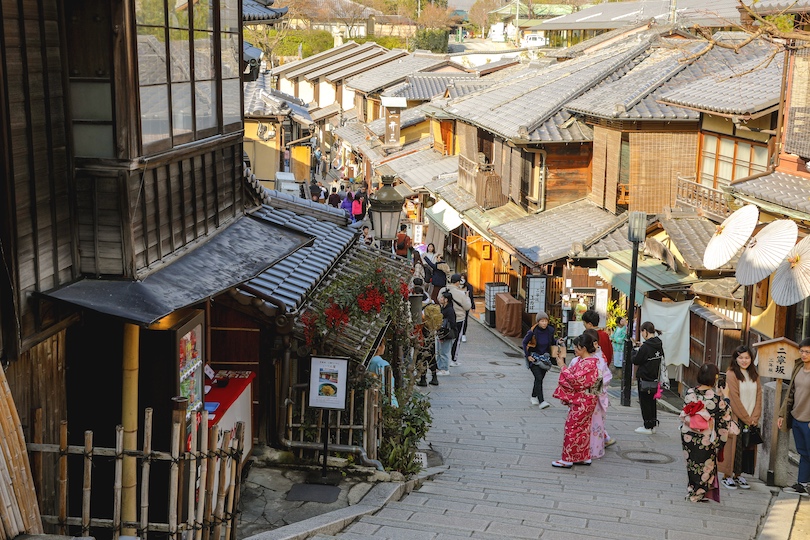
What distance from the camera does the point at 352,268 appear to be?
13680 millimetres

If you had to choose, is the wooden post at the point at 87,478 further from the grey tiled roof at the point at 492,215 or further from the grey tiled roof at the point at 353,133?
the grey tiled roof at the point at 353,133

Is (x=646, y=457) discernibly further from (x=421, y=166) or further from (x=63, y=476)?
(x=421, y=166)

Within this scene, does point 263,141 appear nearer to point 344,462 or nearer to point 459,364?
point 459,364

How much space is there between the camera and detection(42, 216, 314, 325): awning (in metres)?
6.45

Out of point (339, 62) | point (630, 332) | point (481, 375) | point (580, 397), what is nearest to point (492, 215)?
point (481, 375)

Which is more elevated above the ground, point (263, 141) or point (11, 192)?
point (11, 192)

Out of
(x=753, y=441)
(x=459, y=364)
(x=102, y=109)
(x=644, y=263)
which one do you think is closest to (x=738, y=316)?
(x=644, y=263)

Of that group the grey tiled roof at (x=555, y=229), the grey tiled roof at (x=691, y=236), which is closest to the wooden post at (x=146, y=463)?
the grey tiled roof at (x=691, y=236)

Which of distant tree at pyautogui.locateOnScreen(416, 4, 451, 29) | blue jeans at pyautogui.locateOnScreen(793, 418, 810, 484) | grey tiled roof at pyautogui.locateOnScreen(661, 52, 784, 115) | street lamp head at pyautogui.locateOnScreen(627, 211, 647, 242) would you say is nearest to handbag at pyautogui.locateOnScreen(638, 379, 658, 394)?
blue jeans at pyautogui.locateOnScreen(793, 418, 810, 484)

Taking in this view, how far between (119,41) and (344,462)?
196 inches

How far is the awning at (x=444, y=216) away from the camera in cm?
3288

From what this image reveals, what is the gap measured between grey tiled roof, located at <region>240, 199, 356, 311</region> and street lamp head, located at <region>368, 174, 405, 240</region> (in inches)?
23.6

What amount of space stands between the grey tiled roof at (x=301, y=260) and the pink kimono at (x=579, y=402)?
10.9 ft

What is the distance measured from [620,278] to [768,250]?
7.34 meters
